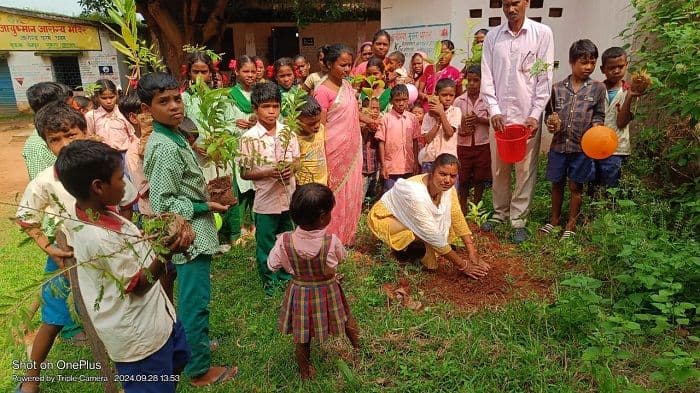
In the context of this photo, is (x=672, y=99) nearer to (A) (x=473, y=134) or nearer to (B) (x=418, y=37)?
(A) (x=473, y=134)

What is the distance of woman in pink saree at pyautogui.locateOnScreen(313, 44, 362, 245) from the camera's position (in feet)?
12.8

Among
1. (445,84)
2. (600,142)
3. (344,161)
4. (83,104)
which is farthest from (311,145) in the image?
(83,104)

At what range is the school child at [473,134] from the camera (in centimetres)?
461

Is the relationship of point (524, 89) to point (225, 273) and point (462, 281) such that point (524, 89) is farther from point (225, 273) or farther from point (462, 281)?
point (225, 273)

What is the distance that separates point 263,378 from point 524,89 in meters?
3.19

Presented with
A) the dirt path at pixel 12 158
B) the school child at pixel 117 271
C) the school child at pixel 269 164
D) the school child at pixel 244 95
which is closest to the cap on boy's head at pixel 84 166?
the school child at pixel 117 271

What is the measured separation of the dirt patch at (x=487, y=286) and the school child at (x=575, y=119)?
743 millimetres

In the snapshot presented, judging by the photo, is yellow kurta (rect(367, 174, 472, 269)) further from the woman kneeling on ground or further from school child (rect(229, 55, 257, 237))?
school child (rect(229, 55, 257, 237))

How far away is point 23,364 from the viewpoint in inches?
110

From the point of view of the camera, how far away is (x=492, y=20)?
22.3ft

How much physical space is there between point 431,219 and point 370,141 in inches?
66.3

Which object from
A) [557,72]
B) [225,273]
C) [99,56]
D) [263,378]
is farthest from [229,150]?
[99,56]

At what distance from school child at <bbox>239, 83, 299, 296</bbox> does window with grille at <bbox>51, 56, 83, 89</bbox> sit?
51.8ft

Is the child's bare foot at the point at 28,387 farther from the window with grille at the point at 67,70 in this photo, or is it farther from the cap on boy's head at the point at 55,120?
the window with grille at the point at 67,70
